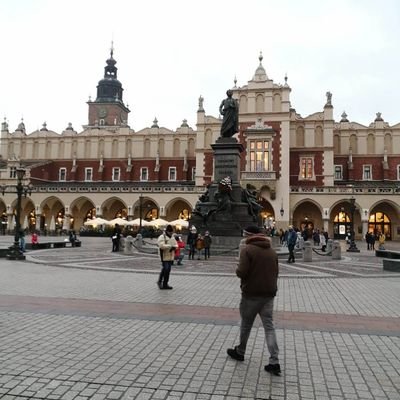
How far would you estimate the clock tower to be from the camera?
80438 millimetres

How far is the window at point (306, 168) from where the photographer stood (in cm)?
4825

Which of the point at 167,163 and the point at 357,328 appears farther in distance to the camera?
the point at 167,163

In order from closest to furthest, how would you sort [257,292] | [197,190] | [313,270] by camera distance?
[257,292] → [313,270] → [197,190]

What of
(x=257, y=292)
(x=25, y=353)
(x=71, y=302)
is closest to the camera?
(x=257, y=292)

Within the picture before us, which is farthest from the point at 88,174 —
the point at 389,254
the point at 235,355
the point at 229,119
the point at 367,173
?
the point at 235,355

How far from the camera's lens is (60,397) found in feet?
13.0

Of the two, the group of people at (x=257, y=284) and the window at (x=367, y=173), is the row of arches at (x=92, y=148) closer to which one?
the window at (x=367, y=173)

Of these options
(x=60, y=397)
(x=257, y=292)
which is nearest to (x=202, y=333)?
(x=257, y=292)

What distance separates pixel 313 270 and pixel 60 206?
4556 cm

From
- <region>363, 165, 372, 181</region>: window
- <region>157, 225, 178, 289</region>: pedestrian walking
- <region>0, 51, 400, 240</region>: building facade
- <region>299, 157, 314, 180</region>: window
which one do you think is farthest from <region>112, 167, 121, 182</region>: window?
<region>157, 225, 178, 289</region>: pedestrian walking

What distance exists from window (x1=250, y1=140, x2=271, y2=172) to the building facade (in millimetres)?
113

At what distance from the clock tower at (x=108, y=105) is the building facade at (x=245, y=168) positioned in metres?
20.5

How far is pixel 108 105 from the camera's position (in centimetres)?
8031

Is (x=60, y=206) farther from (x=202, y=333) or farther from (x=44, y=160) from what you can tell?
(x=202, y=333)
